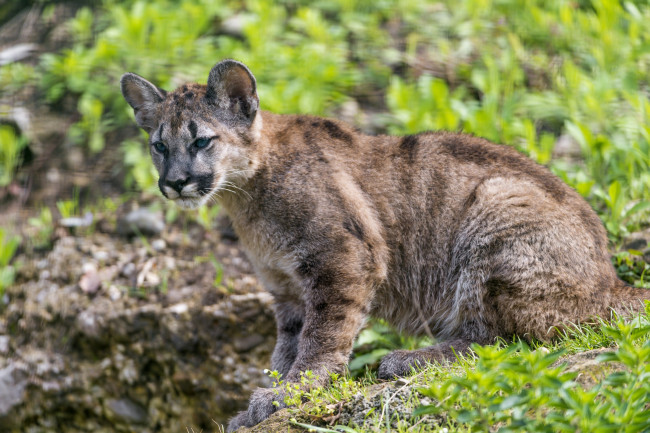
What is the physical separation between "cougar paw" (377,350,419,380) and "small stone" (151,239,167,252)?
3.54m

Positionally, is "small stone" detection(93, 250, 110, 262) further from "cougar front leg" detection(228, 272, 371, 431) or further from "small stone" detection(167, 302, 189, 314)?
"cougar front leg" detection(228, 272, 371, 431)

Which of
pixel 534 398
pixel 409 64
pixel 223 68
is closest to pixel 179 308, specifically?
pixel 223 68

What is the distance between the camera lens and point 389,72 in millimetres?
9547

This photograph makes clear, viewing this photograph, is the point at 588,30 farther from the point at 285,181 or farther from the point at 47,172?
the point at 47,172

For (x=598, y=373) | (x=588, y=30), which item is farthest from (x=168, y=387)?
(x=588, y=30)

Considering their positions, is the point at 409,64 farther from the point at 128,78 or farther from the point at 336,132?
the point at 128,78

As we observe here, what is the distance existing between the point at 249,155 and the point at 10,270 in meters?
3.94

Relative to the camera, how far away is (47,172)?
359 inches

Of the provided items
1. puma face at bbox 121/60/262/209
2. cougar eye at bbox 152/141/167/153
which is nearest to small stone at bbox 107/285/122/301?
puma face at bbox 121/60/262/209

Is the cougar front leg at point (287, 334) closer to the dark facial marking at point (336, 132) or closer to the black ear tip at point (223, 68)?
the dark facial marking at point (336, 132)

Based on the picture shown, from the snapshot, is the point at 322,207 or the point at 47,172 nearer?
the point at 322,207

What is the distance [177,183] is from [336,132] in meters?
1.60

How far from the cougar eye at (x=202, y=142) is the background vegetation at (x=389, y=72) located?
7.96 ft

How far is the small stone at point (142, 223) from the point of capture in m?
8.11
